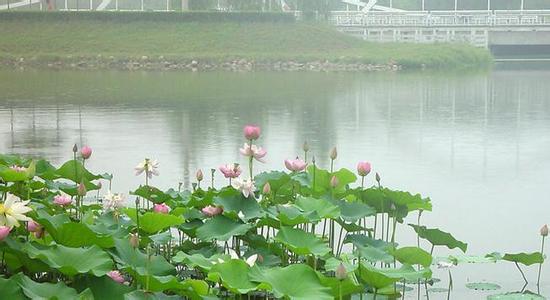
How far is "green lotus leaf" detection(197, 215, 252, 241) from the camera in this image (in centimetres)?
385

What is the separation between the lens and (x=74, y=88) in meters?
19.1

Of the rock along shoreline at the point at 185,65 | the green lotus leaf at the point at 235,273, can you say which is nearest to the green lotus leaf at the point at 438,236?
the green lotus leaf at the point at 235,273

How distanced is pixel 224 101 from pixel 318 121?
3.34 meters

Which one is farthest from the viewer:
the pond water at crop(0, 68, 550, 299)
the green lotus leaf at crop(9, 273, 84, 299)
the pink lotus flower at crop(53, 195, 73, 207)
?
the pond water at crop(0, 68, 550, 299)

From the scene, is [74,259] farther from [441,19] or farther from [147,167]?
[441,19]

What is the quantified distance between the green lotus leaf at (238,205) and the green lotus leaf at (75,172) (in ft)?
2.73

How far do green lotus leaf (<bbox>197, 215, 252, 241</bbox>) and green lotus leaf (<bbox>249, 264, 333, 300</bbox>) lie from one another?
56 cm

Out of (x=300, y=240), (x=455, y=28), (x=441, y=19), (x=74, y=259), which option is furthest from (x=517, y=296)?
(x=441, y=19)

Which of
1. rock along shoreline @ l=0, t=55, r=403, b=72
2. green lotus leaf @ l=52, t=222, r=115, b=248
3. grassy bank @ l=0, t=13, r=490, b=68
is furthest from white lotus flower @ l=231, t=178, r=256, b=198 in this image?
grassy bank @ l=0, t=13, r=490, b=68

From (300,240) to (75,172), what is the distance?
1.32 m

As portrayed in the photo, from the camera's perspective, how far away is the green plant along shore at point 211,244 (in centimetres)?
322

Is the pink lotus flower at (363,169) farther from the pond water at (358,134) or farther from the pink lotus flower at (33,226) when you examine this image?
the pink lotus flower at (33,226)

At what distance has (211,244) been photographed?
427 cm

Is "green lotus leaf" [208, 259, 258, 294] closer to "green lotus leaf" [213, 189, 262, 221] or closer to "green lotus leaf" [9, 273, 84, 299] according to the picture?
"green lotus leaf" [9, 273, 84, 299]
